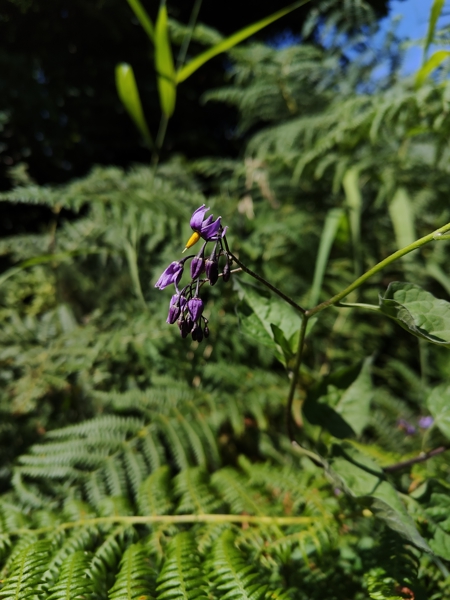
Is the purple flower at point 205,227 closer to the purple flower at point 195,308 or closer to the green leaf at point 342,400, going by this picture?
the purple flower at point 195,308

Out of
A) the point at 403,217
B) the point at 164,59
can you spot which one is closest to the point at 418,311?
the point at 403,217

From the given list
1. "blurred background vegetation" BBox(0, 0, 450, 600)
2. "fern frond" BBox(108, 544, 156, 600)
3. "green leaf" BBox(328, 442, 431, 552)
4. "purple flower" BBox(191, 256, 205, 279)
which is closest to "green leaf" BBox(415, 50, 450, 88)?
"blurred background vegetation" BBox(0, 0, 450, 600)

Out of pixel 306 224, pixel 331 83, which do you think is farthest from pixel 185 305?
pixel 331 83

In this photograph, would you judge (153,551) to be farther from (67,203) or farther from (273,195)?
(273,195)

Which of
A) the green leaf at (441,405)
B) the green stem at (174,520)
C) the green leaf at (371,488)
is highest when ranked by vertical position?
the green leaf at (441,405)

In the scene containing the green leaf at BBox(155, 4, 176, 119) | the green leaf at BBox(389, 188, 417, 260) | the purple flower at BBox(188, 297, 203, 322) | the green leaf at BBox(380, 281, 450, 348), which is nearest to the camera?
the green leaf at BBox(380, 281, 450, 348)

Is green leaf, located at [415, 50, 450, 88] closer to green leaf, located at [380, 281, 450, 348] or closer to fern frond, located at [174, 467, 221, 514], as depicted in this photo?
green leaf, located at [380, 281, 450, 348]

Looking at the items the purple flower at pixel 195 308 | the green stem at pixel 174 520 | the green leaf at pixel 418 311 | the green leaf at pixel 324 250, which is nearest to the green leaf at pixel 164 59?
the green leaf at pixel 324 250
